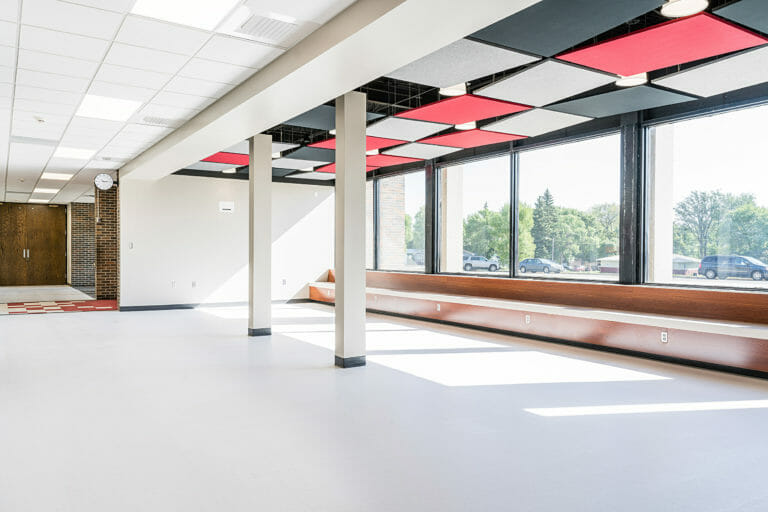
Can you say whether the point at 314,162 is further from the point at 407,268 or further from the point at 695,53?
the point at 695,53

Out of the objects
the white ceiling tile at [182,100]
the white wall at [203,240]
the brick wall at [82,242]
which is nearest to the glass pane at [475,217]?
the white wall at [203,240]

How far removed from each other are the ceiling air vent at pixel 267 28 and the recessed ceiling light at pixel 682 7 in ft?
8.61

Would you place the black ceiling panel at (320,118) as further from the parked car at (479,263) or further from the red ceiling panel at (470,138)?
the parked car at (479,263)

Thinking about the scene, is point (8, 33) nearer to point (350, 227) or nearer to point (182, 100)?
point (182, 100)

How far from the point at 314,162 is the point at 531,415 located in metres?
7.14

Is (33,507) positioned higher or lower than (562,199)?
lower

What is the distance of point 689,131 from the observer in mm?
6438

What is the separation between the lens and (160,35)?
4215 millimetres

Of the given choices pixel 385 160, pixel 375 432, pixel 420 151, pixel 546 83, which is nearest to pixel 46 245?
pixel 385 160

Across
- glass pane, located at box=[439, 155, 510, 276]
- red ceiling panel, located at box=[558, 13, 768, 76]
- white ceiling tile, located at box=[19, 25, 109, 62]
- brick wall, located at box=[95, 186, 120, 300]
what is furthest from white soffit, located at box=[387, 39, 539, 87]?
brick wall, located at box=[95, 186, 120, 300]

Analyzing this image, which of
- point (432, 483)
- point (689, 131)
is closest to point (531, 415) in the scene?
point (432, 483)

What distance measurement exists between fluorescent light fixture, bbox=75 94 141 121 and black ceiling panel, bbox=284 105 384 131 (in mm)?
1828

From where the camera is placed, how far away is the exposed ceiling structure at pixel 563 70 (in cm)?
378

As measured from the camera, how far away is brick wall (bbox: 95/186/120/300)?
12086 mm
